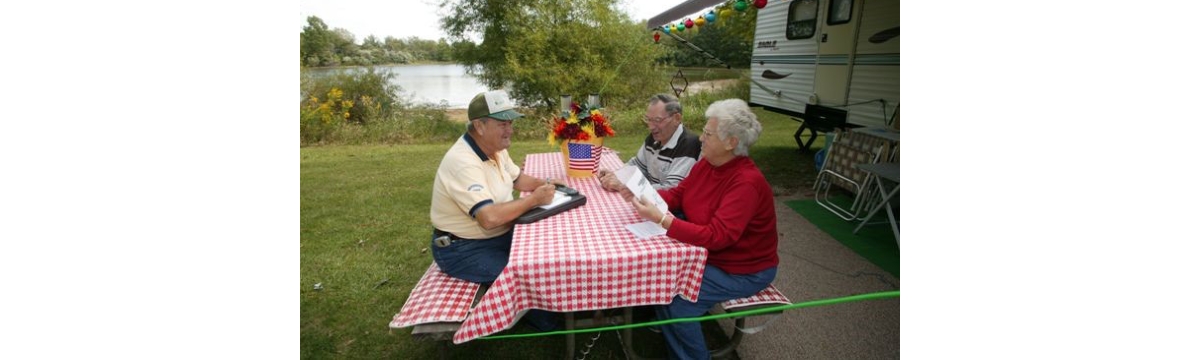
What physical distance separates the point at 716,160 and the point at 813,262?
7.51 ft

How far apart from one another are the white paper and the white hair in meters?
0.87

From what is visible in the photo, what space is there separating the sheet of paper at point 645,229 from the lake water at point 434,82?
10251mm

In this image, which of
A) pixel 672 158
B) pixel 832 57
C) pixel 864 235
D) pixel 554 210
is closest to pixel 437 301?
pixel 554 210

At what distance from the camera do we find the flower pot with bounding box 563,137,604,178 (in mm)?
3299

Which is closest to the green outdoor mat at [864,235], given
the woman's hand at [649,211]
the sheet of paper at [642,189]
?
the sheet of paper at [642,189]

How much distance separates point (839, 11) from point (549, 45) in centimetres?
666

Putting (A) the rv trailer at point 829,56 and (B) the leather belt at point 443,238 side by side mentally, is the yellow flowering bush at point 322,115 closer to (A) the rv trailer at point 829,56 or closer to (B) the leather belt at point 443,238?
(A) the rv trailer at point 829,56

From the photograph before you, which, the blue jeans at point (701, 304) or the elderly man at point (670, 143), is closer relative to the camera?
the blue jeans at point (701, 304)

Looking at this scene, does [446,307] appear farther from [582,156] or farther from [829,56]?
[829,56]

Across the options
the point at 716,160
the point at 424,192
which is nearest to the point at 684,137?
the point at 716,160

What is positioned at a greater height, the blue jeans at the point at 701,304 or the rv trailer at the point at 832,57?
the rv trailer at the point at 832,57

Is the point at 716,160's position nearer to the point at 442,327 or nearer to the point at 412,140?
the point at 442,327

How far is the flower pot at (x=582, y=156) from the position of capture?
10.8 ft

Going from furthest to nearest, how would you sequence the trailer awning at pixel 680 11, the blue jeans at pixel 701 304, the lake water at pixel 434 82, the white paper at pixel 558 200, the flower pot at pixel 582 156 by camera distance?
the lake water at pixel 434 82 → the trailer awning at pixel 680 11 → the flower pot at pixel 582 156 → the white paper at pixel 558 200 → the blue jeans at pixel 701 304
